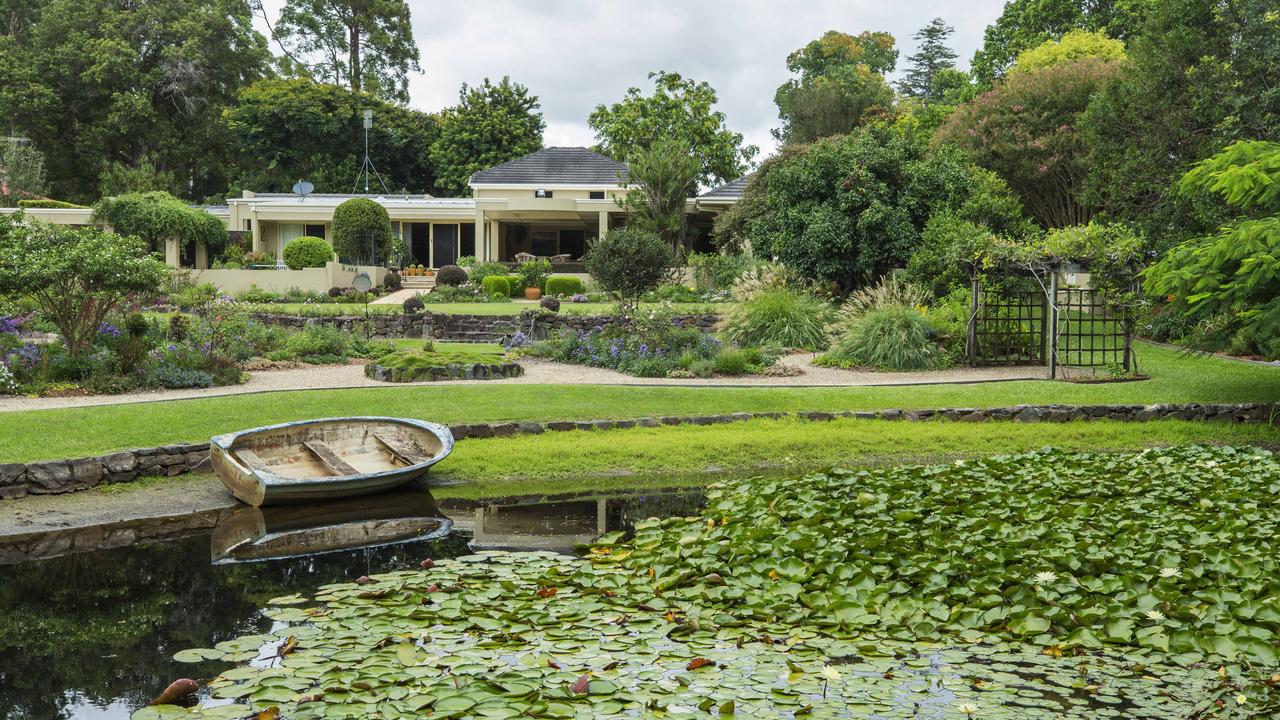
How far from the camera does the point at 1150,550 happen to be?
6125 mm

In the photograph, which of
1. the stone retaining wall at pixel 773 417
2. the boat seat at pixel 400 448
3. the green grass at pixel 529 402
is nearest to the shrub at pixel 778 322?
the green grass at pixel 529 402

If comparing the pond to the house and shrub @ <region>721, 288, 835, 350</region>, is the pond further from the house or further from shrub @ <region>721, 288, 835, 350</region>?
the house

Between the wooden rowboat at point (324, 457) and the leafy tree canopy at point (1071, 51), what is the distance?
26250mm

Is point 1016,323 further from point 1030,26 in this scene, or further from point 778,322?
point 1030,26

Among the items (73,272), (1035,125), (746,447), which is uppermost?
(1035,125)

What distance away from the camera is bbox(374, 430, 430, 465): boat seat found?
9461 millimetres

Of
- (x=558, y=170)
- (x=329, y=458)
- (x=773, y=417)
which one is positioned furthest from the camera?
(x=558, y=170)

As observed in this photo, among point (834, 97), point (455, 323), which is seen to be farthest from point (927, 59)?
point (455, 323)

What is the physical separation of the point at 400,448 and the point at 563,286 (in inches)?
807

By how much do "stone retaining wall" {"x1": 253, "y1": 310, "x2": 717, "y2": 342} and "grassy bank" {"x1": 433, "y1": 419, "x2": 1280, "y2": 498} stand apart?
9217mm

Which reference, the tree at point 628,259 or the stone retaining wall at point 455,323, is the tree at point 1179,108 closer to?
the stone retaining wall at point 455,323

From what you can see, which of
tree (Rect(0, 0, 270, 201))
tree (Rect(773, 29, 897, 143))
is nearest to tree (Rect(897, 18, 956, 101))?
tree (Rect(773, 29, 897, 143))

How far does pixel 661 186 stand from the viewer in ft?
108

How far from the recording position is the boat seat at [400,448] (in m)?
9.46
